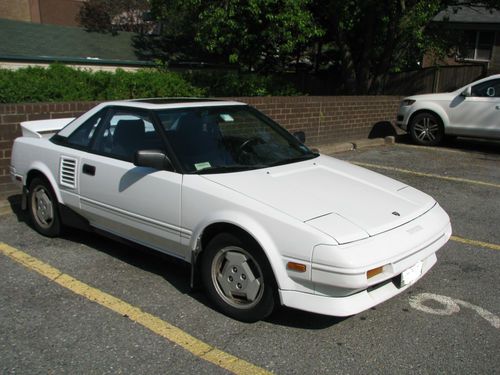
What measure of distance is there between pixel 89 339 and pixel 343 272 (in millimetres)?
1645

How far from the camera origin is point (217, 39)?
1293 centimetres

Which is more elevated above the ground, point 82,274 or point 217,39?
point 217,39

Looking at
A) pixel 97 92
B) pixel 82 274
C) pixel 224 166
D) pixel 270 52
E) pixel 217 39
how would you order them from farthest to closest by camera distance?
pixel 270 52
pixel 217 39
pixel 97 92
pixel 82 274
pixel 224 166

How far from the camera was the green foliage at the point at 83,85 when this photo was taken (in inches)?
298

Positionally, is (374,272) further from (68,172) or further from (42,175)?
(42,175)

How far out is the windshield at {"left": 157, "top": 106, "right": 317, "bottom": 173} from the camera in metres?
4.09

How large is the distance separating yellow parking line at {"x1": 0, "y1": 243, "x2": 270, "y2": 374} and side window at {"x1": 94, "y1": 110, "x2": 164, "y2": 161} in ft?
3.55

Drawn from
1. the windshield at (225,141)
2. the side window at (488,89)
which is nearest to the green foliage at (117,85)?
the side window at (488,89)

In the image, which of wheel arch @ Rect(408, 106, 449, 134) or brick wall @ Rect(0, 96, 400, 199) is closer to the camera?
brick wall @ Rect(0, 96, 400, 199)

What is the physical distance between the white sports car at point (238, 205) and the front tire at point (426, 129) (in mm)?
7655

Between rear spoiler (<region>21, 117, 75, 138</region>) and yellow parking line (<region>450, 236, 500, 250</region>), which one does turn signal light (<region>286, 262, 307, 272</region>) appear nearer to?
yellow parking line (<region>450, 236, 500, 250</region>)

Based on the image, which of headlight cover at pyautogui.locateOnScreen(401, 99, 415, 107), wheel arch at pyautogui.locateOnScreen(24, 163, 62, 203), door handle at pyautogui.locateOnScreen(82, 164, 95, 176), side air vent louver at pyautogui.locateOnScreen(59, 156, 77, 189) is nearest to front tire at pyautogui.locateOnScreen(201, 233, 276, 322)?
door handle at pyautogui.locateOnScreen(82, 164, 95, 176)

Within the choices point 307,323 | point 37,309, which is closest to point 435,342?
point 307,323

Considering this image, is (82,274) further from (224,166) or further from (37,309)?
(224,166)
